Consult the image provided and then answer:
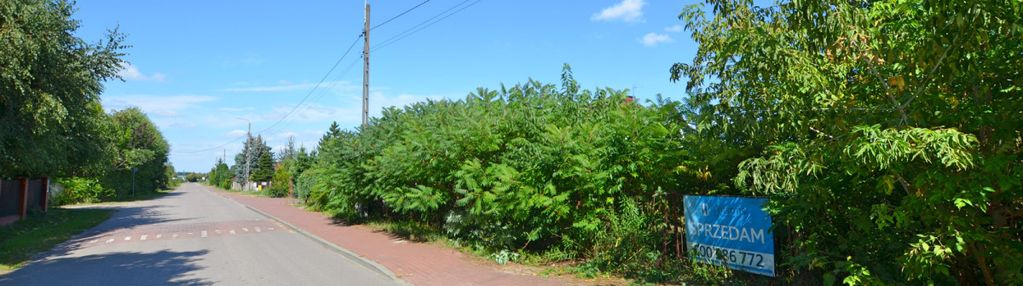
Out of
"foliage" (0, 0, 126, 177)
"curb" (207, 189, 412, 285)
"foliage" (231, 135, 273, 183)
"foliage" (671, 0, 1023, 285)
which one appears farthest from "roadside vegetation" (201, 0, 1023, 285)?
"foliage" (231, 135, 273, 183)

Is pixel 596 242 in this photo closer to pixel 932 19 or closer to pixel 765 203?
pixel 765 203

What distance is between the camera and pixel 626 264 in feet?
26.9

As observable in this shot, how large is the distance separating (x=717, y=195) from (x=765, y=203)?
111cm

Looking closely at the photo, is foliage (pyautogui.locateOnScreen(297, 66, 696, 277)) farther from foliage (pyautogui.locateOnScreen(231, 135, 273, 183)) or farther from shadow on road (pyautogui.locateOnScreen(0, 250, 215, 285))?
foliage (pyautogui.locateOnScreen(231, 135, 273, 183))

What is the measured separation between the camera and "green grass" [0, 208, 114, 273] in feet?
39.9

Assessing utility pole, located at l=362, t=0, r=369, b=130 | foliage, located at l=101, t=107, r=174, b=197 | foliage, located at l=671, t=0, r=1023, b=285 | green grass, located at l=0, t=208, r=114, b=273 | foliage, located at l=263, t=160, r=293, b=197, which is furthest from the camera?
foliage, located at l=263, t=160, r=293, b=197

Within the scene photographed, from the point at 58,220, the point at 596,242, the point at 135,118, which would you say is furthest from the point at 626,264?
the point at 135,118

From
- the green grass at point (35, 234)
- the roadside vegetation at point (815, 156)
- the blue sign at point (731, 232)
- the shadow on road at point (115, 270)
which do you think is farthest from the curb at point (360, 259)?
the green grass at point (35, 234)

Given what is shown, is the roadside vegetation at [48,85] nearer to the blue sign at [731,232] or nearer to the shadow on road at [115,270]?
the shadow on road at [115,270]

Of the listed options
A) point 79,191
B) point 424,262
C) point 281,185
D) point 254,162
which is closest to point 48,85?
point 424,262

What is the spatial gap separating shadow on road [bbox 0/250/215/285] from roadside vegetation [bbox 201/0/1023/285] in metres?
5.30

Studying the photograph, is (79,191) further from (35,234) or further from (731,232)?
(731,232)

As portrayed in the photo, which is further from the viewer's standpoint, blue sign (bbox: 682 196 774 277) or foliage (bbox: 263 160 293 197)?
foliage (bbox: 263 160 293 197)

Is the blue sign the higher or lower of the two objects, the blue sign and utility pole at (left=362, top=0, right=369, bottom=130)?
the lower
